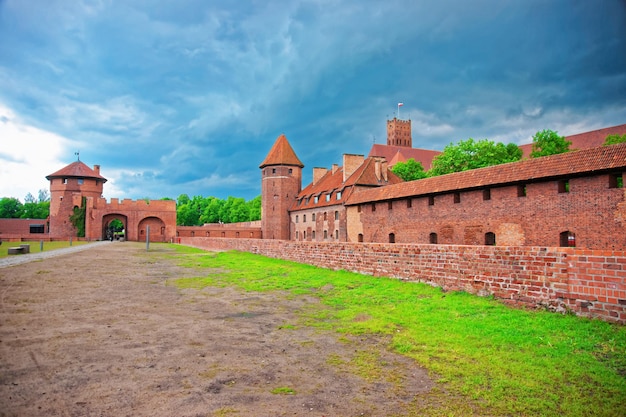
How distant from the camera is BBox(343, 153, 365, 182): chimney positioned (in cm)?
4416

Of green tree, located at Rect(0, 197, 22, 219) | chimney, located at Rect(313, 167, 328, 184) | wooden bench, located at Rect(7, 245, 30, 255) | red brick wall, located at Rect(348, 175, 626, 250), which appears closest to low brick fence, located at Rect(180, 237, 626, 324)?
red brick wall, located at Rect(348, 175, 626, 250)

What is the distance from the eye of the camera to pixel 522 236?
20.2 metres

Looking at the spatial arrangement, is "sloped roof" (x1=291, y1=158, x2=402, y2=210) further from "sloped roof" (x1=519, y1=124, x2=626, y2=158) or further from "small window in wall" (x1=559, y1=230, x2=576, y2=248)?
"sloped roof" (x1=519, y1=124, x2=626, y2=158)

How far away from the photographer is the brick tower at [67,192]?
61.4 meters

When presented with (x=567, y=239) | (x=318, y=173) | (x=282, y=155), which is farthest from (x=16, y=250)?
(x=318, y=173)

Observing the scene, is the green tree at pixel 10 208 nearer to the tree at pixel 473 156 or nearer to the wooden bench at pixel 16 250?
the wooden bench at pixel 16 250

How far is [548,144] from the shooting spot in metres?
36.4

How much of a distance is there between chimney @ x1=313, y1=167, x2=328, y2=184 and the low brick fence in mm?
40747

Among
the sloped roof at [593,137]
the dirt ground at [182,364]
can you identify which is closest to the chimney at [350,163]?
the sloped roof at [593,137]

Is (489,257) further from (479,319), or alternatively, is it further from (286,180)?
(286,180)

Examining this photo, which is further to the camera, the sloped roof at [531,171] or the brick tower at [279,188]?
the brick tower at [279,188]

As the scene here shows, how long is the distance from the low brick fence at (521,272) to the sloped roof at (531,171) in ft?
35.1

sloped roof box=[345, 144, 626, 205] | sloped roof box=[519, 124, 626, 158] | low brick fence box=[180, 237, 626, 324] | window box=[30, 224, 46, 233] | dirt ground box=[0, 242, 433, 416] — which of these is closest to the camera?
dirt ground box=[0, 242, 433, 416]

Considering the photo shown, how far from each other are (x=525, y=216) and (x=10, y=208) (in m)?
121
